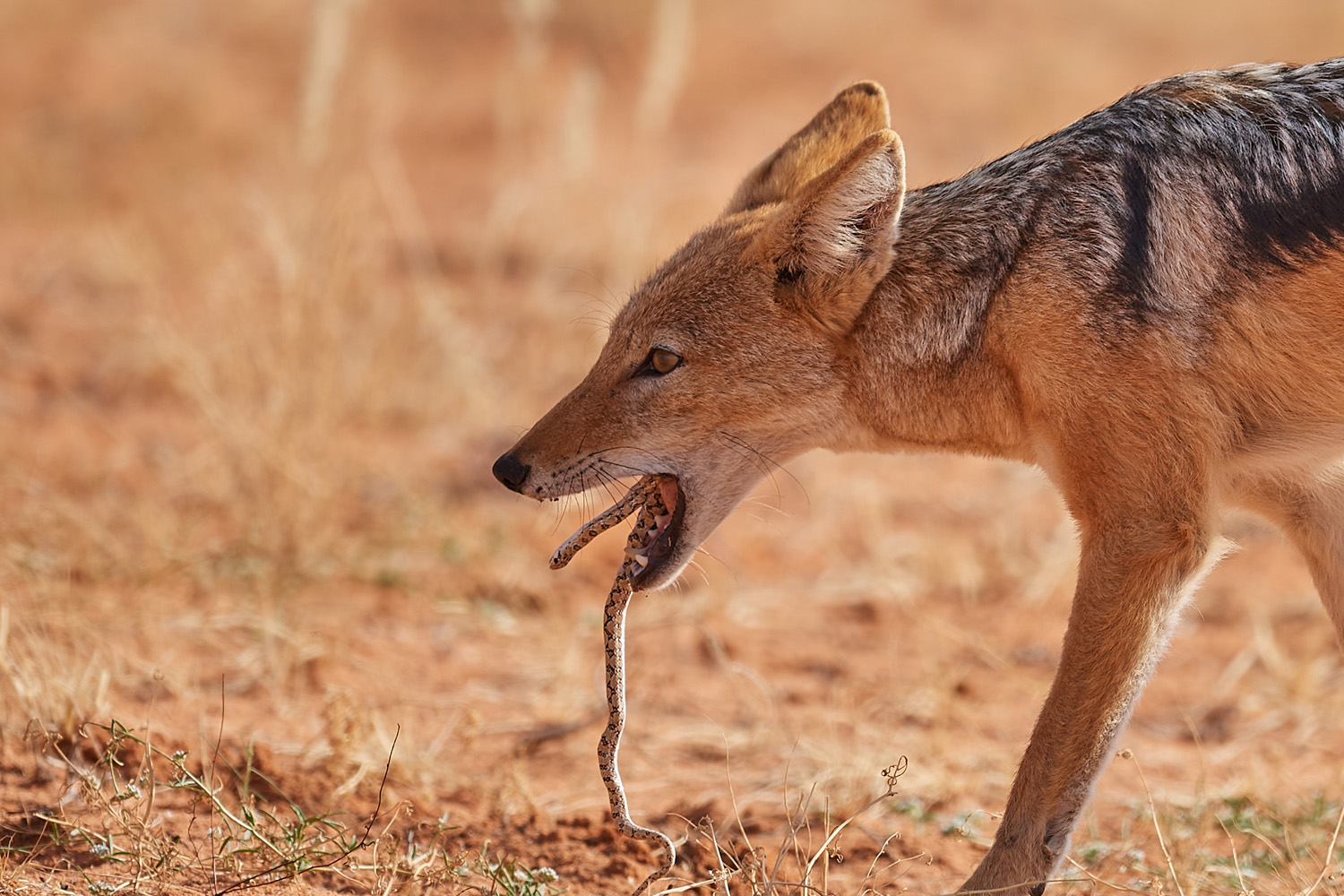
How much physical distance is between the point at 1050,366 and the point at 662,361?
49.3 inches

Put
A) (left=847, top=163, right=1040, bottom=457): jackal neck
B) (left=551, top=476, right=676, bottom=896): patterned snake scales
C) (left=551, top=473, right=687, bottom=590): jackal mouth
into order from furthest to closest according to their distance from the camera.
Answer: (left=551, top=473, right=687, bottom=590): jackal mouth → (left=847, top=163, right=1040, bottom=457): jackal neck → (left=551, top=476, right=676, bottom=896): patterned snake scales

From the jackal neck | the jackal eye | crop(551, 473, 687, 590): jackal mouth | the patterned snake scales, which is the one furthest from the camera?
the jackal eye

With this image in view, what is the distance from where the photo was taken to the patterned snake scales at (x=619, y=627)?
3330 millimetres

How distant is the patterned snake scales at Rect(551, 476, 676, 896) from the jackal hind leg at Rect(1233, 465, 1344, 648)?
1.82m

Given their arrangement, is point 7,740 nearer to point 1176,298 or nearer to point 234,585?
point 234,585

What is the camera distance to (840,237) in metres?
3.87

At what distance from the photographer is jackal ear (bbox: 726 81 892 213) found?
4.57 meters

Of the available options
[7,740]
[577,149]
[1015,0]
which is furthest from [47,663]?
[1015,0]

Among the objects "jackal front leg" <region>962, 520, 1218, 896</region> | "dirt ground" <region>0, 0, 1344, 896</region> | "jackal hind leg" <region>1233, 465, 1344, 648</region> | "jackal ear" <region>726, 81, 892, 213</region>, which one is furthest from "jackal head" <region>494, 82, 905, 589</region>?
"jackal hind leg" <region>1233, 465, 1344, 648</region>

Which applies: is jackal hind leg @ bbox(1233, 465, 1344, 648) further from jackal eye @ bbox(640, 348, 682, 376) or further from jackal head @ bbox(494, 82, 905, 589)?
jackal eye @ bbox(640, 348, 682, 376)

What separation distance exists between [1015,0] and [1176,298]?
17.8m

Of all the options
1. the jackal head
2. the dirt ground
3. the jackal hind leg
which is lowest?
the dirt ground

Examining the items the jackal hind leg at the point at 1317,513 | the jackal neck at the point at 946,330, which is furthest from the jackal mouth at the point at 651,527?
the jackal hind leg at the point at 1317,513

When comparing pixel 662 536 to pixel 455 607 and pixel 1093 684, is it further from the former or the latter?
pixel 455 607
